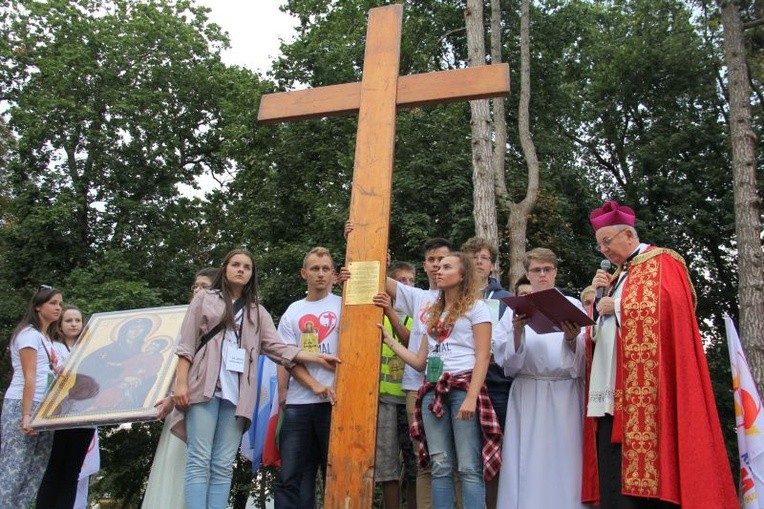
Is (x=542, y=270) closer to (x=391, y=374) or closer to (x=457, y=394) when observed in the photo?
(x=457, y=394)

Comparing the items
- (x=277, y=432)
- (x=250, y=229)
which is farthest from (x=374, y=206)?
(x=250, y=229)

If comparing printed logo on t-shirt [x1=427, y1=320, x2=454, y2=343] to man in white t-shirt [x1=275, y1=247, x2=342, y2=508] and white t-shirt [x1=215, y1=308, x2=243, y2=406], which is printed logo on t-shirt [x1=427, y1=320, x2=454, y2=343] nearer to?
man in white t-shirt [x1=275, y1=247, x2=342, y2=508]

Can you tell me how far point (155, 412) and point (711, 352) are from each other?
16.7 meters

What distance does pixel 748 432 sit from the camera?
421 cm

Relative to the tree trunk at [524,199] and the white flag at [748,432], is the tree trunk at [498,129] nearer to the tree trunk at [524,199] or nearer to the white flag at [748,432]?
the tree trunk at [524,199]

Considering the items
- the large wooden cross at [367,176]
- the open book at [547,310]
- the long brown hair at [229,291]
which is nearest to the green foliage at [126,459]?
the long brown hair at [229,291]

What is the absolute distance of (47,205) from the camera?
19141 millimetres

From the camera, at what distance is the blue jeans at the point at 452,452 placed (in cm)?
405

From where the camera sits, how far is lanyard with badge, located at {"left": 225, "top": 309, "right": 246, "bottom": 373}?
14.1 feet

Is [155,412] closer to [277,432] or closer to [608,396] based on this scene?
[277,432]

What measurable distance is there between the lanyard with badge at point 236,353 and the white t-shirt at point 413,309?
1.05 metres

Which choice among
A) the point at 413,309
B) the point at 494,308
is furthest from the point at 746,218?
the point at 413,309

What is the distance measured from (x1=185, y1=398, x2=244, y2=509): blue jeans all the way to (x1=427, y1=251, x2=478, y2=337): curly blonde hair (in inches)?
53.3

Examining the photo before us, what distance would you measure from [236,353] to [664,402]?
8.10 ft
